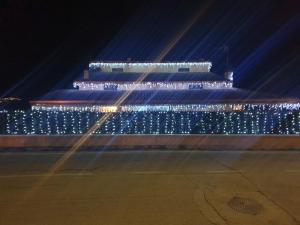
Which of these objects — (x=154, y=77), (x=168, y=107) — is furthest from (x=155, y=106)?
(x=154, y=77)

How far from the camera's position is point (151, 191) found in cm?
936

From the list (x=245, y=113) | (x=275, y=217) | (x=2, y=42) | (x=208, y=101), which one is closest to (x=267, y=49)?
(x=2, y=42)

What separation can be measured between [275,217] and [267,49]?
75.6m

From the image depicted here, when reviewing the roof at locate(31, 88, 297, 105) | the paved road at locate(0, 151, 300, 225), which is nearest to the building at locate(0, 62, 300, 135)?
the roof at locate(31, 88, 297, 105)

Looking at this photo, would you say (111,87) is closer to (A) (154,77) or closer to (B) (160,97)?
(A) (154,77)

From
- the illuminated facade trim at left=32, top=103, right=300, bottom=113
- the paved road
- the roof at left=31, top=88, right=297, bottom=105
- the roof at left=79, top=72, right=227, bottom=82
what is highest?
the roof at left=79, top=72, right=227, bottom=82

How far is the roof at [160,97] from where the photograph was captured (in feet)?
84.1

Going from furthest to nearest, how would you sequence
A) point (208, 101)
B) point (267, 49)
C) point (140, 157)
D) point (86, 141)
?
point (267, 49) → point (208, 101) → point (86, 141) → point (140, 157)

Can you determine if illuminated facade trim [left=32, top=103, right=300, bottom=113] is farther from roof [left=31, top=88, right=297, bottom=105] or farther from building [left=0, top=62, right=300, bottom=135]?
roof [left=31, top=88, right=297, bottom=105]

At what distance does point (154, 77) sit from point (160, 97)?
4.10 meters

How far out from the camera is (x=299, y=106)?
26.8 metres

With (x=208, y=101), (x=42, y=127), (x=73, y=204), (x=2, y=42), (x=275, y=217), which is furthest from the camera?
(x=2, y=42)

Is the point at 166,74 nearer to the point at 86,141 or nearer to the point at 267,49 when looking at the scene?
the point at 86,141

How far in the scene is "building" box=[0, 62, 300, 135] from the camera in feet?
63.6
